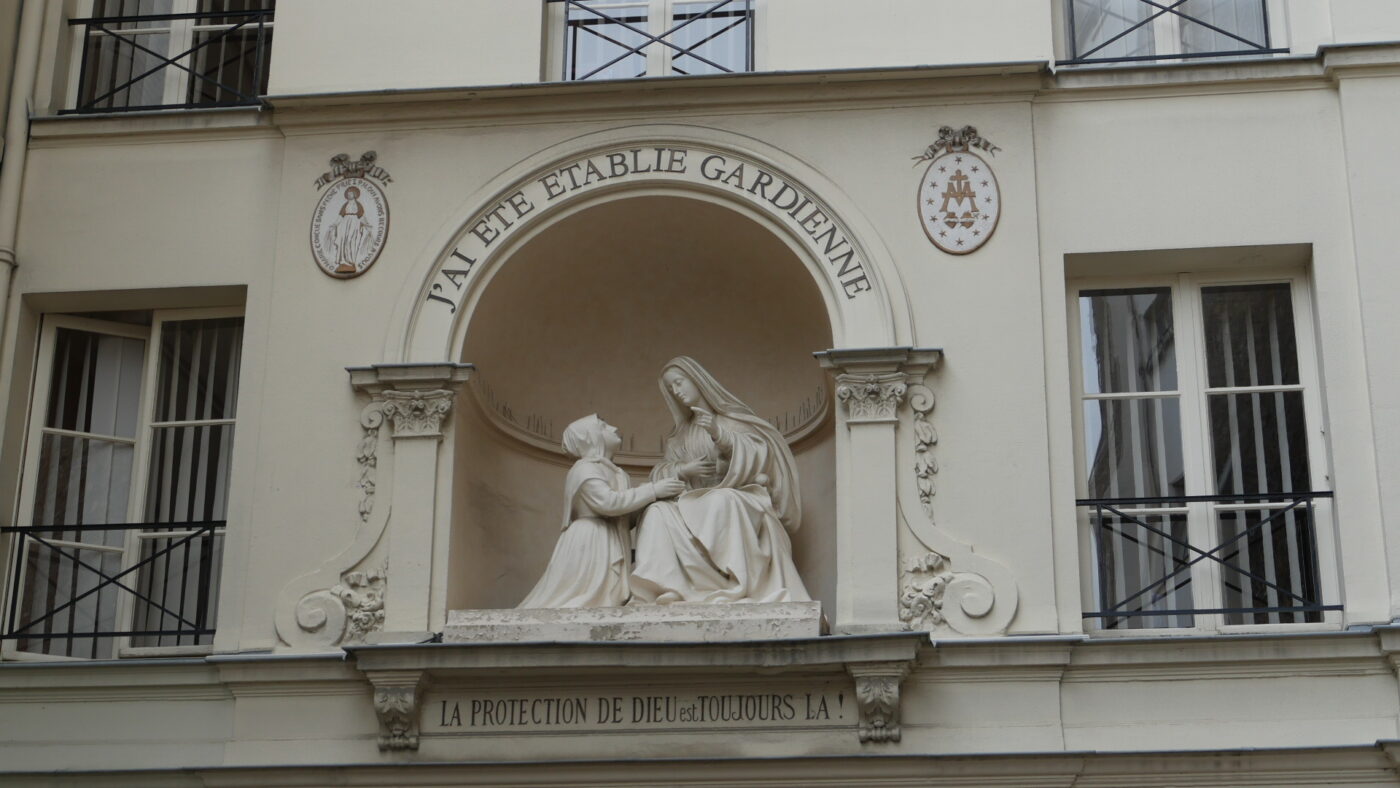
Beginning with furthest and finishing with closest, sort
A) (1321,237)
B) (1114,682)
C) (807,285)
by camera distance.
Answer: (807,285) → (1321,237) → (1114,682)

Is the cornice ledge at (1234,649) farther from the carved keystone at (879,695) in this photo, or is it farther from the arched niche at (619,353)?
the arched niche at (619,353)

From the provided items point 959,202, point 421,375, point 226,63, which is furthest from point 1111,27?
point 226,63

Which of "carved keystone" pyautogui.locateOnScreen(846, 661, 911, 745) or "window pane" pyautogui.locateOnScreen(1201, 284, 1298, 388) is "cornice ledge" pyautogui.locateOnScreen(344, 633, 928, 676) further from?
"window pane" pyautogui.locateOnScreen(1201, 284, 1298, 388)

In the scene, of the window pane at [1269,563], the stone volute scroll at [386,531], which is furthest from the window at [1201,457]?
the stone volute scroll at [386,531]

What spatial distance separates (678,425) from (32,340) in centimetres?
362

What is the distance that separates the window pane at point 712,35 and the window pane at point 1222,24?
8.07 ft

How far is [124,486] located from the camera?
454 inches

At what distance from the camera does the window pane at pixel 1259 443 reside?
10625 millimetres

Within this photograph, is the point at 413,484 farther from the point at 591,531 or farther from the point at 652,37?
the point at 652,37

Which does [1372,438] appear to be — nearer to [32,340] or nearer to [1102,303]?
[1102,303]

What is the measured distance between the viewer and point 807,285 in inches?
447

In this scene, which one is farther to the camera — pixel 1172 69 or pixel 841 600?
pixel 1172 69

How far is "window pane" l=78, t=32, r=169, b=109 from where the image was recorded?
12289 millimetres

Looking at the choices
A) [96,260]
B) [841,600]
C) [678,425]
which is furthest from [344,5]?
[841,600]
